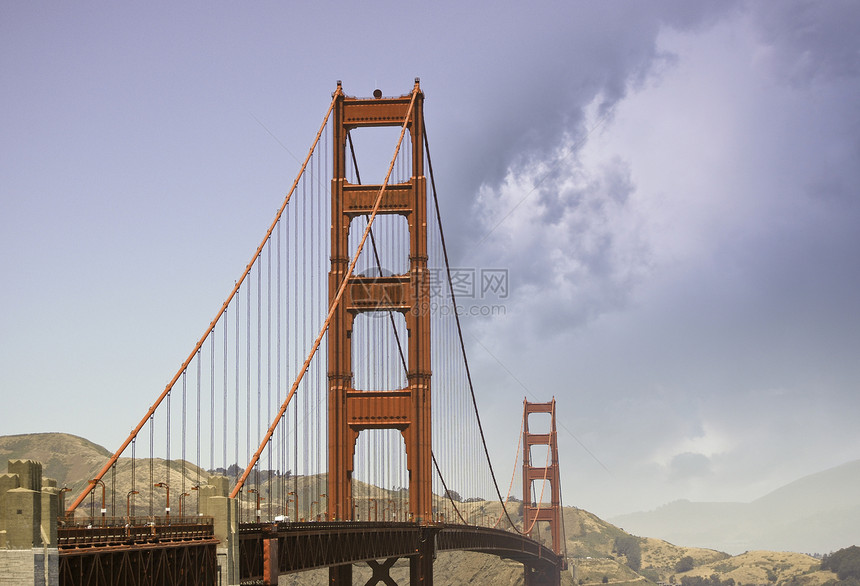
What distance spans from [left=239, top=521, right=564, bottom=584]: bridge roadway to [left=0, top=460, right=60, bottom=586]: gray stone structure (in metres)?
16.1

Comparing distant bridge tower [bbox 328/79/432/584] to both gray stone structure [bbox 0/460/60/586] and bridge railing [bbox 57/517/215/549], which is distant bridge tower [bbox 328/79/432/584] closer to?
bridge railing [bbox 57/517/215/549]

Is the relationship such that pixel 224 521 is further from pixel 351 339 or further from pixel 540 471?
pixel 540 471

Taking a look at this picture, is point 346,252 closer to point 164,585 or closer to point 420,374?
point 420,374

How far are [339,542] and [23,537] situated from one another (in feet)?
105

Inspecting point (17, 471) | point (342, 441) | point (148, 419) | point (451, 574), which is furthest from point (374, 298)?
A: point (451, 574)

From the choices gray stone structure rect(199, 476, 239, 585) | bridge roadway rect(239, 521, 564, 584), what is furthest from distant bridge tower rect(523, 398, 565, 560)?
gray stone structure rect(199, 476, 239, 585)

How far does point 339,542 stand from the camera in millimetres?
62938

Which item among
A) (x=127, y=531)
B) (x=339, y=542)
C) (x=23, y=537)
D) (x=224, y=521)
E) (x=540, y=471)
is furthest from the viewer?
(x=540, y=471)

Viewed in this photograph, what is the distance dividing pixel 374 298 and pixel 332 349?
4.12 metres

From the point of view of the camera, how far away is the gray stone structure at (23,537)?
106 ft

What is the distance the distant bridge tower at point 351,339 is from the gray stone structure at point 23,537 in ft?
127

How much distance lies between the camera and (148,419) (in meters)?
49.8

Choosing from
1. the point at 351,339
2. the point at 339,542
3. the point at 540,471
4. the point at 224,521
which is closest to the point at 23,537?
the point at 224,521

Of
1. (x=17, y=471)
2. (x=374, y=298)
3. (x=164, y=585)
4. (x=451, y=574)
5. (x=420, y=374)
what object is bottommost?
(x=451, y=574)
